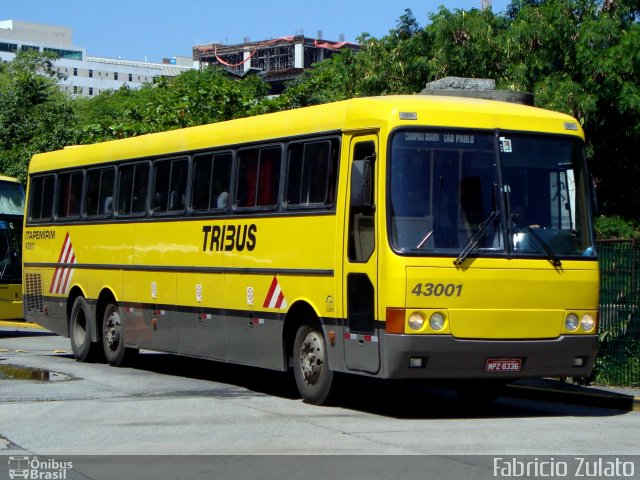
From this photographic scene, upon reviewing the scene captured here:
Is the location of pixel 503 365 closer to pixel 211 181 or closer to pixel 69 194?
pixel 211 181

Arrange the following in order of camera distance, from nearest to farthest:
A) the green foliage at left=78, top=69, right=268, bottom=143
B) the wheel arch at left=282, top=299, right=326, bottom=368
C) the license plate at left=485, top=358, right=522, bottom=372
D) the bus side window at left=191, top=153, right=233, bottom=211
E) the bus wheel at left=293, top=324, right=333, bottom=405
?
the license plate at left=485, top=358, right=522, bottom=372, the bus wheel at left=293, top=324, right=333, bottom=405, the wheel arch at left=282, top=299, right=326, bottom=368, the bus side window at left=191, top=153, right=233, bottom=211, the green foliage at left=78, top=69, right=268, bottom=143

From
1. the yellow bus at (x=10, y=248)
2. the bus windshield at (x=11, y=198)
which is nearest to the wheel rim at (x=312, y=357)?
the yellow bus at (x=10, y=248)

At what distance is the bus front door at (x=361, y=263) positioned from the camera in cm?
1287

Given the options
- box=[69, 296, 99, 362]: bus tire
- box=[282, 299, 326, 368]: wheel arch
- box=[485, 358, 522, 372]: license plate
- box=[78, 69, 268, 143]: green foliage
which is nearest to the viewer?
box=[485, 358, 522, 372]: license plate

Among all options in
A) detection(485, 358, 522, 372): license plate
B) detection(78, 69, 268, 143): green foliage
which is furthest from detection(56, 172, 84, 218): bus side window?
detection(78, 69, 268, 143): green foliage

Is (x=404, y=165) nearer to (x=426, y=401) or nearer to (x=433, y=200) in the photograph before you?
(x=433, y=200)

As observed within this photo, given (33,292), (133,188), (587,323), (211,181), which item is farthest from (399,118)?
(33,292)

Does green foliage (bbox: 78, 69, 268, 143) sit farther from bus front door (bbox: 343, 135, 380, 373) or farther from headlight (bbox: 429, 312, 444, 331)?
headlight (bbox: 429, 312, 444, 331)

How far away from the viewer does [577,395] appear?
591 inches

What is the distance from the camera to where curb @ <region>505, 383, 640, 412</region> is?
14.5m

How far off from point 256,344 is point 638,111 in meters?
13.1

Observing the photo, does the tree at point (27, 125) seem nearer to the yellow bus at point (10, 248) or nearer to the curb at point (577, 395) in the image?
the yellow bus at point (10, 248)

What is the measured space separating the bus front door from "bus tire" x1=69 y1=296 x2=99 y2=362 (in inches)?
313

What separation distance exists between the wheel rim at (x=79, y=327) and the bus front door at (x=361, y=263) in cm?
840
